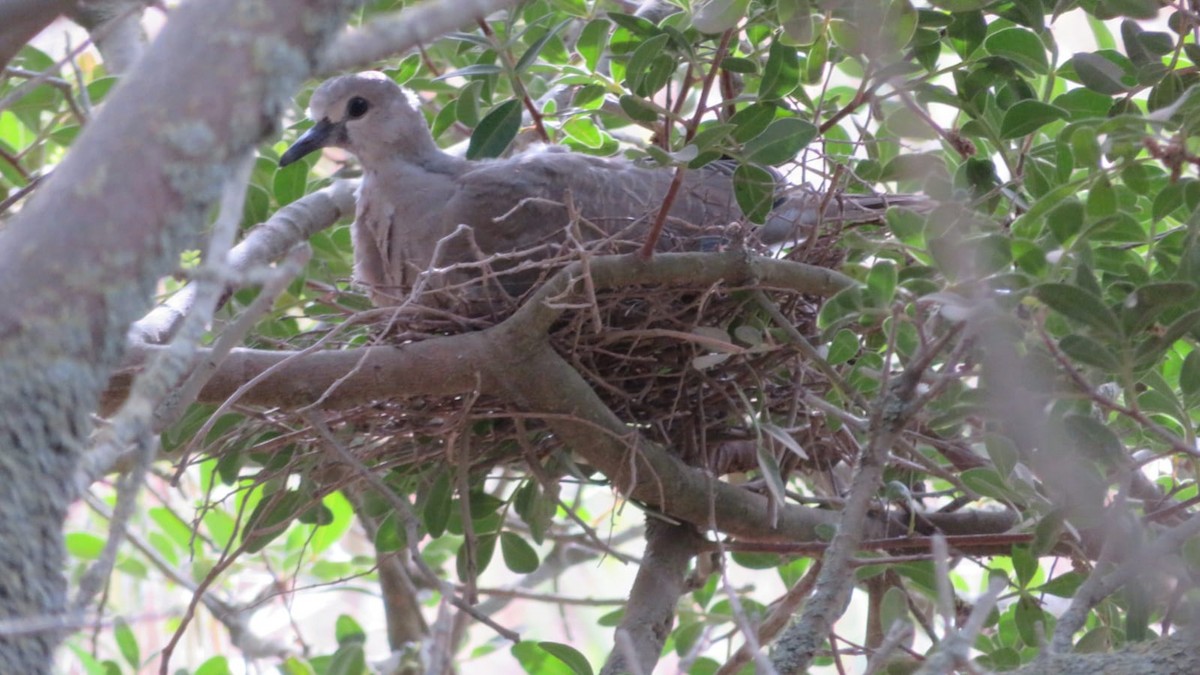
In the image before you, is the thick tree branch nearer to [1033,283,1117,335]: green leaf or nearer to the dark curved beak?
[1033,283,1117,335]: green leaf

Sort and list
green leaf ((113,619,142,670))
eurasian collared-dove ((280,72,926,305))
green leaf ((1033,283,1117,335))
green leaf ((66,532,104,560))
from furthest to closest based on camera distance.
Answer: green leaf ((66,532,104,560)) → green leaf ((113,619,142,670)) → eurasian collared-dove ((280,72,926,305)) → green leaf ((1033,283,1117,335))

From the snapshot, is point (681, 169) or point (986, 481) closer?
point (681, 169)

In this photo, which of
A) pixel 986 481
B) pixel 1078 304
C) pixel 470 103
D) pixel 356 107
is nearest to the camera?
pixel 1078 304

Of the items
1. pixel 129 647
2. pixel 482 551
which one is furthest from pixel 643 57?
pixel 129 647

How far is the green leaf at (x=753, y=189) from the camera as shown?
4.98ft

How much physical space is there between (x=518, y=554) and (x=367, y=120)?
816 mm

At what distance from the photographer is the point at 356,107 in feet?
7.14

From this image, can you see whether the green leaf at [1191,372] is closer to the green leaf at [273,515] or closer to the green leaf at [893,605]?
the green leaf at [893,605]

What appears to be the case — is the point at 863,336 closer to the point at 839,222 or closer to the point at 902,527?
the point at 839,222

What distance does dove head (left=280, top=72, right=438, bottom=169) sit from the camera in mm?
2148

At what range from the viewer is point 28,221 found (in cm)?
70

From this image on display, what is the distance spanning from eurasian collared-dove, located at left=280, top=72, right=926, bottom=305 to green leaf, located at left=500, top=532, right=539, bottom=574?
0.44 meters

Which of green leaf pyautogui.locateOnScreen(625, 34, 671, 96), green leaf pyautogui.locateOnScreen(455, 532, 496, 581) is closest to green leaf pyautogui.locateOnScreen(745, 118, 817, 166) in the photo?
green leaf pyautogui.locateOnScreen(625, 34, 671, 96)

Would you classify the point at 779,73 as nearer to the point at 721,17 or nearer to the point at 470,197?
the point at 721,17
